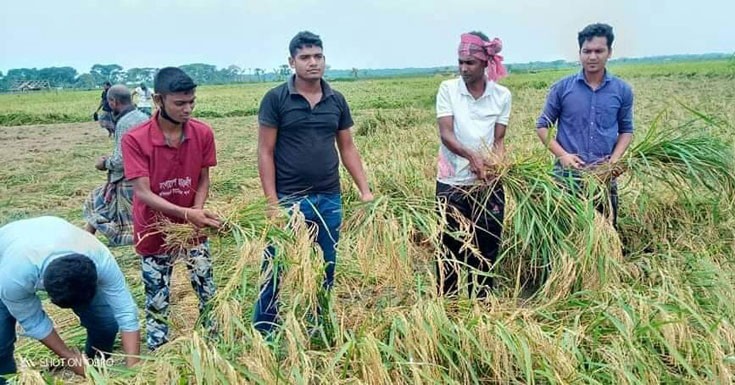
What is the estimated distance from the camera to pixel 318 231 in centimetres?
278

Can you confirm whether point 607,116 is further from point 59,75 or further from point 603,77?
point 59,75

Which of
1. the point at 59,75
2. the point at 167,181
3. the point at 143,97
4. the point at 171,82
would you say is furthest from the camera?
the point at 59,75

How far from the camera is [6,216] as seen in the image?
6.12 meters

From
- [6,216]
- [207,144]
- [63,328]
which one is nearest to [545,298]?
[207,144]

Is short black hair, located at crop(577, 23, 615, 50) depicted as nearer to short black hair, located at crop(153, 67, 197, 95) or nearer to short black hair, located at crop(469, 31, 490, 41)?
short black hair, located at crop(469, 31, 490, 41)

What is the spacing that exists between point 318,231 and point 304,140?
408 mm

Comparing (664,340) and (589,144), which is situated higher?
(589,144)

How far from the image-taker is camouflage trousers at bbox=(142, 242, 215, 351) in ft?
8.98

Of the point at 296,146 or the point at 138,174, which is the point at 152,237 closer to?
the point at 138,174

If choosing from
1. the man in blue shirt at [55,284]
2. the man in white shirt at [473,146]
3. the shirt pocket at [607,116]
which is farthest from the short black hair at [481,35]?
the man in blue shirt at [55,284]

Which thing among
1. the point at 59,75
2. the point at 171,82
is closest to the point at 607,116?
the point at 171,82

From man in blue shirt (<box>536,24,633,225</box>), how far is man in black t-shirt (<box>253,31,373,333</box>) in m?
1.20

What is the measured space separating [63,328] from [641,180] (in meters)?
3.14

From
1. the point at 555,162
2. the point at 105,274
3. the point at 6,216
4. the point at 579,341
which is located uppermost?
the point at 555,162
